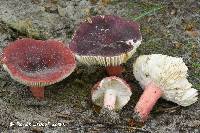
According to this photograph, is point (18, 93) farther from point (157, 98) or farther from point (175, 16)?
point (175, 16)

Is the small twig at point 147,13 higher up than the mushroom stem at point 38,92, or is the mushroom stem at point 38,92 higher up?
the small twig at point 147,13

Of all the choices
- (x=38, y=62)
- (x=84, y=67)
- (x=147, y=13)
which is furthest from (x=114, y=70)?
(x=147, y=13)

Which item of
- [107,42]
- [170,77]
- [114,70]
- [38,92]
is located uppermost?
[107,42]

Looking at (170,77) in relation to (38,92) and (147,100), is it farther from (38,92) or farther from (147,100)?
(38,92)

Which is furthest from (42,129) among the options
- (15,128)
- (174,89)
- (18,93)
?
(174,89)

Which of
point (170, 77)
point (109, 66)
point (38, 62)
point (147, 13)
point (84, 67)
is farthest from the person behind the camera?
point (147, 13)

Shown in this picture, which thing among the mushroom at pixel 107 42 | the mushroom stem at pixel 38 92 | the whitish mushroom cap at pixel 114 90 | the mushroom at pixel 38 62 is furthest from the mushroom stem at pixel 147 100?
the mushroom stem at pixel 38 92

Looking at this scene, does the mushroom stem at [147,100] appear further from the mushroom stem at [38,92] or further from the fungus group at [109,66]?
the mushroom stem at [38,92]

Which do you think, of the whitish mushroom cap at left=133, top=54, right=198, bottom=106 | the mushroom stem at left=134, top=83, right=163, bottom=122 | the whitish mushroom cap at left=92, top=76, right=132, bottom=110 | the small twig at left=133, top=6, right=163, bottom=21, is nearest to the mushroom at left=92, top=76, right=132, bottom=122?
the whitish mushroom cap at left=92, top=76, right=132, bottom=110
